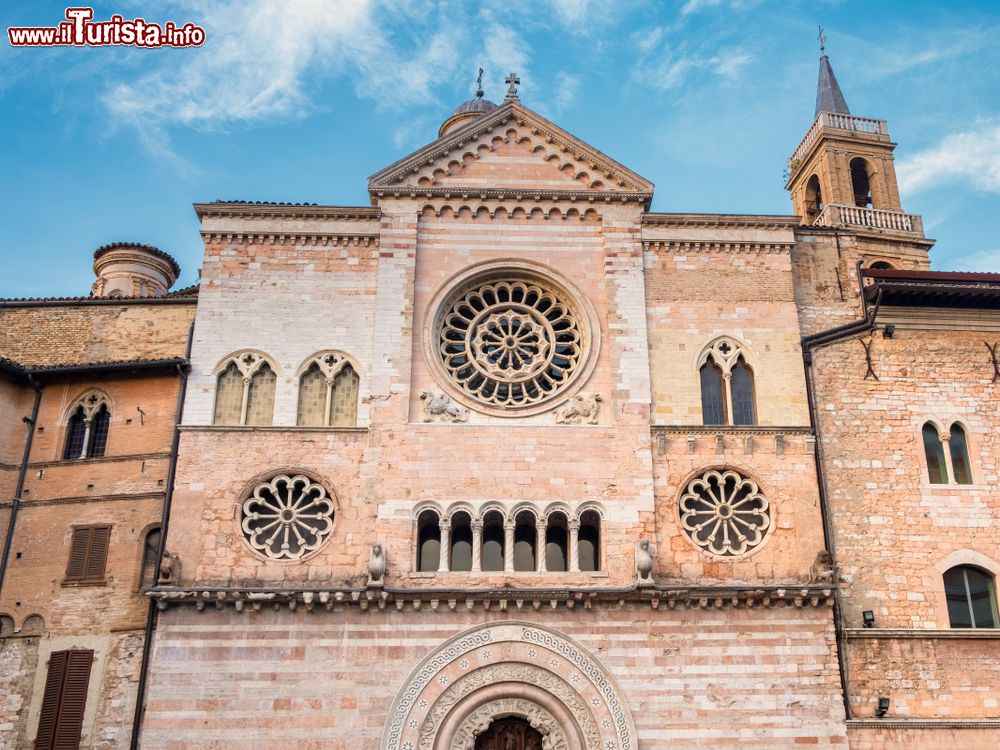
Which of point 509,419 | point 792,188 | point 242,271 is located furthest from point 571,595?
point 792,188

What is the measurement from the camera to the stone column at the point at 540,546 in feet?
65.4

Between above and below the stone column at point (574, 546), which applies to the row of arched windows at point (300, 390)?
above

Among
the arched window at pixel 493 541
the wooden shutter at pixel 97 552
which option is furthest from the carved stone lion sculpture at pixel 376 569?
the wooden shutter at pixel 97 552

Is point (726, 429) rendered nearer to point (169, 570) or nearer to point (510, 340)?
point (510, 340)

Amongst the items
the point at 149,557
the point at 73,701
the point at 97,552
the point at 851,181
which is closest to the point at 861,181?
the point at 851,181

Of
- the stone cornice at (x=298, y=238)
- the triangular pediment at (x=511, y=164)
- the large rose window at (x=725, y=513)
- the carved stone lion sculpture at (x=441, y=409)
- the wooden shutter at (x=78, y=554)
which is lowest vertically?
the wooden shutter at (x=78, y=554)

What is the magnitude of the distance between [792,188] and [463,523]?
23.4m

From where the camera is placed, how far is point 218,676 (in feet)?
61.5

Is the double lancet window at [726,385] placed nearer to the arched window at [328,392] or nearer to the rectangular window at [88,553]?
the arched window at [328,392]

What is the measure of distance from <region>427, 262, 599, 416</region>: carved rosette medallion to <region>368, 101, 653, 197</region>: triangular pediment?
2154mm

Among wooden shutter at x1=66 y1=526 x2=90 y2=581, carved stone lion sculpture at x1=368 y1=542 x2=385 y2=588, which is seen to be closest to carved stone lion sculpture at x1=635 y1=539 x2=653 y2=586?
carved stone lion sculpture at x1=368 y1=542 x2=385 y2=588

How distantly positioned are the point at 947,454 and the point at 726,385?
4729mm

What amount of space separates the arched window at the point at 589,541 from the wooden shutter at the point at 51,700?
10.2 meters

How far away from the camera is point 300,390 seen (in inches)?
850
